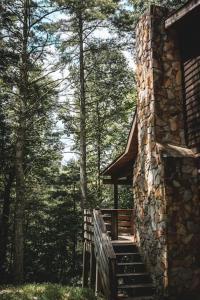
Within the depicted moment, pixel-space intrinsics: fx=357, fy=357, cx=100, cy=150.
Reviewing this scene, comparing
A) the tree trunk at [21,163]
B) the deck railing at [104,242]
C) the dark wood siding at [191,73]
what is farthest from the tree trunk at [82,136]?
the dark wood siding at [191,73]

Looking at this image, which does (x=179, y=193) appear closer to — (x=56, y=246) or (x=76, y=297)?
(x=76, y=297)

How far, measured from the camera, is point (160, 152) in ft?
27.9

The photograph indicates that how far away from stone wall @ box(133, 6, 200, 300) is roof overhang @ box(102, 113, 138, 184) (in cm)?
110

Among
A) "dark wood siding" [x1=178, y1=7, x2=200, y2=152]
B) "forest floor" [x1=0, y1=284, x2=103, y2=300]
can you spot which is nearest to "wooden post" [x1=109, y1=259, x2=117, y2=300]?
"forest floor" [x1=0, y1=284, x2=103, y2=300]

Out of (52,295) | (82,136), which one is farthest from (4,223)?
(52,295)

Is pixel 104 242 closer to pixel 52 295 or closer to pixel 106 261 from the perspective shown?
pixel 106 261

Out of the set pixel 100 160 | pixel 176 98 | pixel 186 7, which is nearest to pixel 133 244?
pixel 176 98

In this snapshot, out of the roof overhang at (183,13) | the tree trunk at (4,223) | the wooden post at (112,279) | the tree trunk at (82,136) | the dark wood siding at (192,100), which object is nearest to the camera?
the wooden post at (112,279)

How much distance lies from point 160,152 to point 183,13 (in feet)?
11.2

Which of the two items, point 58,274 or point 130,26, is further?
point 58,274

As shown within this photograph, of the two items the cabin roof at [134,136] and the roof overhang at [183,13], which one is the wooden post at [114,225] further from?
the roof overhang at [183,13]

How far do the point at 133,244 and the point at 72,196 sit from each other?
14.5 m

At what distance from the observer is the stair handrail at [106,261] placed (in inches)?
316

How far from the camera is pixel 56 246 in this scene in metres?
24.2
